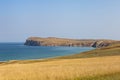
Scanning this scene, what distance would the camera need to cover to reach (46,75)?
24359 mm

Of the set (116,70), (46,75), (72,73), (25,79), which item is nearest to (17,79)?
(25,79)

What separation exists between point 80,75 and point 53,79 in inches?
102

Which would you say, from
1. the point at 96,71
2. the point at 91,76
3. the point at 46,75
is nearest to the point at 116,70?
the point at 96,71

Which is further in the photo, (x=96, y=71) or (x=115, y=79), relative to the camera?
(x=96, y=71)

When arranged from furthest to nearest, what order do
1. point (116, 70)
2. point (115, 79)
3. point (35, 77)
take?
point (116, 70), point (35, 77), point (115, 79)

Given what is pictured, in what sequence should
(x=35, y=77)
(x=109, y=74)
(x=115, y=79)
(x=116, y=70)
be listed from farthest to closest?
(x=116, y=70) < (x=109, y=74) < (x=35, y=77) < (x=115, y=79)

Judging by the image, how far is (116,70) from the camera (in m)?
27.2

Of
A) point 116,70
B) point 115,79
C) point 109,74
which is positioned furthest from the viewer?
point 116,70

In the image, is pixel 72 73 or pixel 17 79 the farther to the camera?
pixel 72 73

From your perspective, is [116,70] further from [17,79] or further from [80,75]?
[17,79]

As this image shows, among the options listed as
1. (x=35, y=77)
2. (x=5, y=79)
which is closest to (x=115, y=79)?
(x=35, y=77)

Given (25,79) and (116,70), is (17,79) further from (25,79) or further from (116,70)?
(116,70)

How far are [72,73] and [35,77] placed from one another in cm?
305

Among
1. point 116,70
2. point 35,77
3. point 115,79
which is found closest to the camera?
point 115,79
